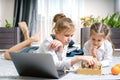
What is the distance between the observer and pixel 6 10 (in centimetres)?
474

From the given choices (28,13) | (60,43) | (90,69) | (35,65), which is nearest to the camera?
(35,65)

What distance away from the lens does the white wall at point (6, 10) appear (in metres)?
4.73

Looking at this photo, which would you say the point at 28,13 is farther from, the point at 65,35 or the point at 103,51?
the point at 65,35

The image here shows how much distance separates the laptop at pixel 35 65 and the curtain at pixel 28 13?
318 centimetres

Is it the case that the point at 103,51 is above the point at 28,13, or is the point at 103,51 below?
below

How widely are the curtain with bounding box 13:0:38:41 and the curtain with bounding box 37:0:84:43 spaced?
0.35ft

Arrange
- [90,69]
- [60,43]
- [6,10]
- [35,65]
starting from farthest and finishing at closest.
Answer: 1. [6,10]
2. [60,43]
3. [90,69]
4. [35,65]

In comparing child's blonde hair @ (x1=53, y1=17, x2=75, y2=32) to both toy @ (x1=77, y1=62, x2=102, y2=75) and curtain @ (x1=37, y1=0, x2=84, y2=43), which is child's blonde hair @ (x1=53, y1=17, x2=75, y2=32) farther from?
curtain @ (x1=37, y1=0, x2=84, y2=43)

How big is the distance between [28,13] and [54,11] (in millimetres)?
447

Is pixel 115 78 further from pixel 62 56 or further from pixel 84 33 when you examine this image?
pixel 84 33

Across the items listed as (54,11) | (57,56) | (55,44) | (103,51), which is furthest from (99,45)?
(54,11)

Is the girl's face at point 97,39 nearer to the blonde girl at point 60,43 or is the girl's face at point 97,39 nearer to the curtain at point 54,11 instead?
the blonde girl at point 60,43

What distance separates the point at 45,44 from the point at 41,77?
0.27 m

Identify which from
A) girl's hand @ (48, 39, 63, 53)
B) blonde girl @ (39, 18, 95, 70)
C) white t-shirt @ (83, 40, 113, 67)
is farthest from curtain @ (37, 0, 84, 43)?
girl's hand @ (48, 39, 63, 53)
